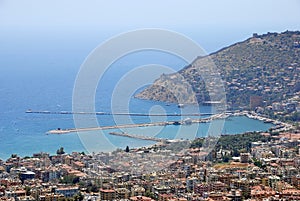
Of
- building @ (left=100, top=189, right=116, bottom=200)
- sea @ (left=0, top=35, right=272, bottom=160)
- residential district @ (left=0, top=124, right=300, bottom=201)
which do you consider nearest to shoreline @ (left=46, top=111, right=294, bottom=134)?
sea @ (left=0, top=35, right=272, bottom=160)

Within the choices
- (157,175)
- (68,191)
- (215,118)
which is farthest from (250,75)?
(68,191)

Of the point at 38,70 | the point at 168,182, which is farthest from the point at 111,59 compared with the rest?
the point at 38,70

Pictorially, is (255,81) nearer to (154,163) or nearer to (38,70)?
(154,163)

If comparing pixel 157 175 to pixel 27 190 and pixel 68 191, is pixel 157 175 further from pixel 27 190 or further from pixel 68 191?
pixel 27 190

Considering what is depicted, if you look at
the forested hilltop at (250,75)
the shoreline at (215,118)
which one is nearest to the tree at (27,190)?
the shoreline at (215,118)

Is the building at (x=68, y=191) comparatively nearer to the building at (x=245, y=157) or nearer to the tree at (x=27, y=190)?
the tree at (x=27, y=190)

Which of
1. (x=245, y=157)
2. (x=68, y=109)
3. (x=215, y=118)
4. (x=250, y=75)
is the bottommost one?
(x=245, y=157)

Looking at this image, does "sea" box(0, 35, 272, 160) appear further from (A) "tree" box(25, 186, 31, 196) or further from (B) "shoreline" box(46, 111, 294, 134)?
(A) "tree" box(25, 186, 31, 196)

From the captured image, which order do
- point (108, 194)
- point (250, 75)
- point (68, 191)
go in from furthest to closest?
point (250, 75)
point (68, 191)
point (108, 194)
